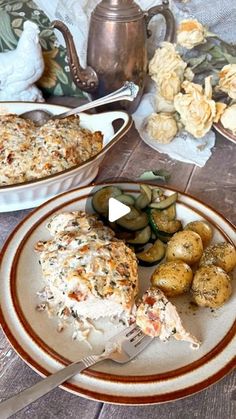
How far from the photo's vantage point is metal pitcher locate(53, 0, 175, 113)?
1031 millimetres

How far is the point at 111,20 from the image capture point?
40.7 inches

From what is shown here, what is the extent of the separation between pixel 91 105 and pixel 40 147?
18cm

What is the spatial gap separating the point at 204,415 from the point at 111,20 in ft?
2.77

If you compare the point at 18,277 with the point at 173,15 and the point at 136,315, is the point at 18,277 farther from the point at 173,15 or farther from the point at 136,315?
the point at 173,15

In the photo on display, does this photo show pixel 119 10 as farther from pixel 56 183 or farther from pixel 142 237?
pixel 142 237

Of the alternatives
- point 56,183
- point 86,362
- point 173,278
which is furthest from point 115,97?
point 86,362

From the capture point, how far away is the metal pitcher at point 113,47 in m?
1.03

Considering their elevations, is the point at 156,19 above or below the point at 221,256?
above

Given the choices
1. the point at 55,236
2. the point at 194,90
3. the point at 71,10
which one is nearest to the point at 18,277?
the point at 55,236

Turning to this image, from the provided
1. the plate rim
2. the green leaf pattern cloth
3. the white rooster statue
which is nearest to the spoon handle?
the white rooster statue

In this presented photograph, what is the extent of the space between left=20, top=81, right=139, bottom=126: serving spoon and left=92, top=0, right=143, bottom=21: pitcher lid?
0.17 meters

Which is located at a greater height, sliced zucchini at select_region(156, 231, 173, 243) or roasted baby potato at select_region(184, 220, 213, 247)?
roasted baby potato at select_region(184, 220, 213, 247)

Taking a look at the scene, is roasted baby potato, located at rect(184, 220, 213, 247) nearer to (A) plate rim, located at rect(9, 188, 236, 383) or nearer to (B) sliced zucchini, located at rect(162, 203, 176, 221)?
(B) sliced zucchini, located at rect(162, 203, 176, 221)

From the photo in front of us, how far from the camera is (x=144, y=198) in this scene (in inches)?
28.9
